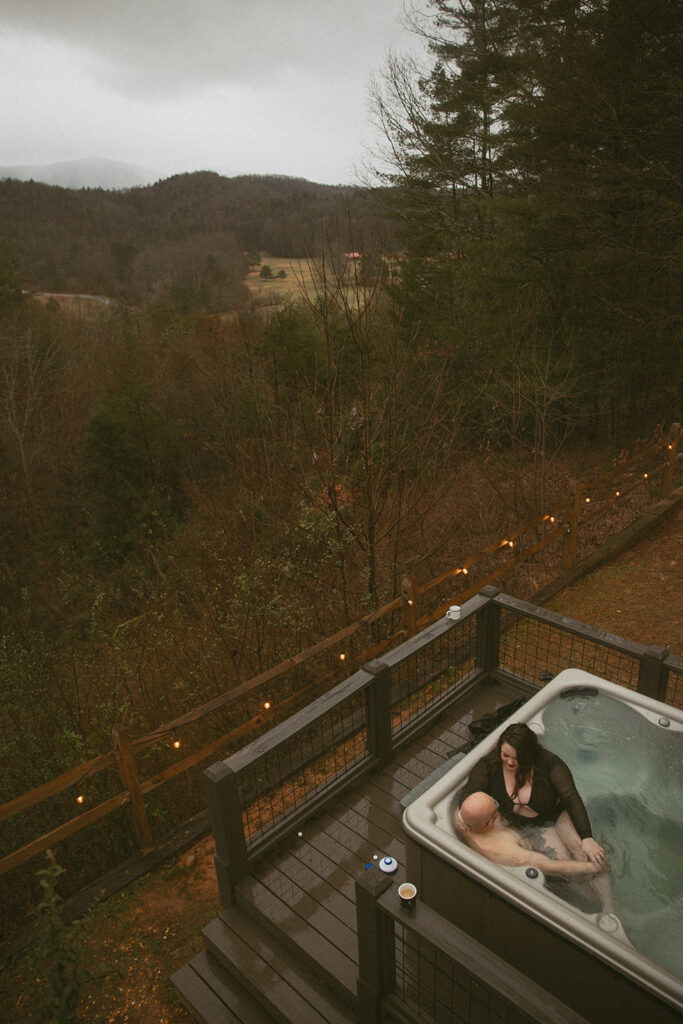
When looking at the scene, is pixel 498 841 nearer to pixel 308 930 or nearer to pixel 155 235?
pixel 308 930

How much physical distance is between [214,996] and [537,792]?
209 cm

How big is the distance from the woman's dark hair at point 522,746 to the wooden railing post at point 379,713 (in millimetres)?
918

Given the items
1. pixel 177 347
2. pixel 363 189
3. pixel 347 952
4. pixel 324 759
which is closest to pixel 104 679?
pixel 324 759

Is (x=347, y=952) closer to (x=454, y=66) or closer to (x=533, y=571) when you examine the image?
(x=533, y=571)

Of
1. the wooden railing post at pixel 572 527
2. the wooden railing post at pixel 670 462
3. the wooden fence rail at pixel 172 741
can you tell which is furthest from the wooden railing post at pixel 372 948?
the wooden railing post at pixel 670 462

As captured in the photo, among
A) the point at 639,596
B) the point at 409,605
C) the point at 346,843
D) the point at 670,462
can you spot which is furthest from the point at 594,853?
the point at 670,462

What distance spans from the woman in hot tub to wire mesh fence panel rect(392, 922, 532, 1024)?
70 centimetres

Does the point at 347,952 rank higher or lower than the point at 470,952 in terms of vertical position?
lower

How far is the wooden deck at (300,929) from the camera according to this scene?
10.8ft

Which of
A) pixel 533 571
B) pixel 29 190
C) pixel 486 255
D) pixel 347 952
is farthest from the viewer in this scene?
pixel 29 190

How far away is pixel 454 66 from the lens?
1427 cm

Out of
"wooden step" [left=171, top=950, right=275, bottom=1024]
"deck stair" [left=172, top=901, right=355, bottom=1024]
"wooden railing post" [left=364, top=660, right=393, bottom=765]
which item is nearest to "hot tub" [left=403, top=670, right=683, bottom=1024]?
"deck stair" [left=172, top=901, right=355, bottom=1024]

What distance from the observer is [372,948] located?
2881 mm

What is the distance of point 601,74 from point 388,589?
8.19 meters
